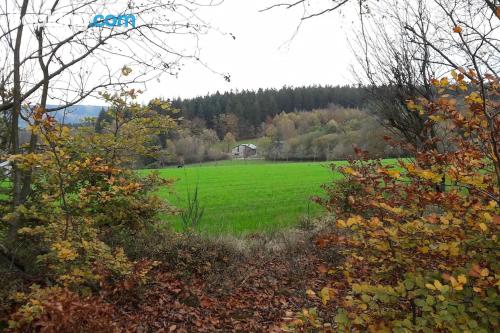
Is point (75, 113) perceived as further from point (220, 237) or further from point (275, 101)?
point (275, 101)

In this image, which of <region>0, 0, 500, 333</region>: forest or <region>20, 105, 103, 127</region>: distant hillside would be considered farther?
<region>20, 105, 103, 127</region>: distant hillside

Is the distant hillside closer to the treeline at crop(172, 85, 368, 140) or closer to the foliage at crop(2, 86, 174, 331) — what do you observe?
the foliage at crop(2, 86, 174, 331)

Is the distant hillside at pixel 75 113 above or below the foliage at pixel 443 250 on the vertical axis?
above

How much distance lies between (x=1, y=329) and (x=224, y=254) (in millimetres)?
3077

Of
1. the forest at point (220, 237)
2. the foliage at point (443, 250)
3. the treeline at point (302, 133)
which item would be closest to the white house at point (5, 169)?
the forest at point (220, 237)

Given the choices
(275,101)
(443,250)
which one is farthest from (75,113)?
(275,101)

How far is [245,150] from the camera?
76.4 metres

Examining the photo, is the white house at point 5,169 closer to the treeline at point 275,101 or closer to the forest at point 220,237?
the forest at point 220,237

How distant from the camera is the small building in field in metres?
74.6

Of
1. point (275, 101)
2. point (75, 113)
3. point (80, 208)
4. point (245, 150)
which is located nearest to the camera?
point (80, 208)

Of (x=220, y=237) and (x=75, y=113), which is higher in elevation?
(x=75, y=113)

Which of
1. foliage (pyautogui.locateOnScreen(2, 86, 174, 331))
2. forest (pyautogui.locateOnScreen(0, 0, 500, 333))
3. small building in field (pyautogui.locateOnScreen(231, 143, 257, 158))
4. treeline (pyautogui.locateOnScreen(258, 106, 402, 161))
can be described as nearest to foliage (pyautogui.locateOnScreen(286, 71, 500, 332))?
forest (pyautogui.locateOnScreen(0, 0, 500, 333))

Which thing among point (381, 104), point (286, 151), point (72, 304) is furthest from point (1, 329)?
point (286, 151)

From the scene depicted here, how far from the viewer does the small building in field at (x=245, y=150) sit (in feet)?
245
